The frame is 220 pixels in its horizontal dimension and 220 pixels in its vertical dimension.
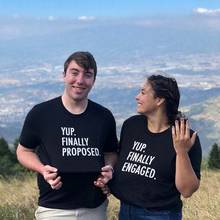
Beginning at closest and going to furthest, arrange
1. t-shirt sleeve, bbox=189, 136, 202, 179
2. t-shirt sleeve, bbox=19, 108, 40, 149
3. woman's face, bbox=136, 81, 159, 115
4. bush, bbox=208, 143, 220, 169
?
t-shirt sleeve, bbox=189, 136, 202, 179
woman's face, bbox=136, 81, 159, 115
t-shirt sleeve, bbox=19, 108, 40, 149
bush, bbox=208, 143, 220, 169

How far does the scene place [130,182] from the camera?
12.3ft

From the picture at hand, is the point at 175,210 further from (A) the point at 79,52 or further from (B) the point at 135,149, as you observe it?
(A) the point at 79,52

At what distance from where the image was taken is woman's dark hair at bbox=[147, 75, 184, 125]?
3.71 meters

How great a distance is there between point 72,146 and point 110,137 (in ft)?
0.98

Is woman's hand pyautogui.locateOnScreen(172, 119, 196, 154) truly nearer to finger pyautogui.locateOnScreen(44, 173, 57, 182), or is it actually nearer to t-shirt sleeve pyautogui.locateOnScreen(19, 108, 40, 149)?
finger pyautogui.locateOnScreen(44, 173, 57, 182)

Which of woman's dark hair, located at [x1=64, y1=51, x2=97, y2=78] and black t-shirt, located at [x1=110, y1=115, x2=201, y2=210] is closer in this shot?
black t-shirt, located at [x1=110, y1=115, x2=201, y2=210]

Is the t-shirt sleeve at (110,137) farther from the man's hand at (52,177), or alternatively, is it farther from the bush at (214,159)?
the bush at (214,159)

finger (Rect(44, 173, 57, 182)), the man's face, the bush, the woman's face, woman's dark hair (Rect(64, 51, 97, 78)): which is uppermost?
woman's dark hair (Rect(64, 51, 97, 78))

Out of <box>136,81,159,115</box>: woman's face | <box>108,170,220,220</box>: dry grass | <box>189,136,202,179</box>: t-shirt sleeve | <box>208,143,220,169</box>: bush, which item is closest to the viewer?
<box>189,136,202,179</box>: t-shirt sleeve

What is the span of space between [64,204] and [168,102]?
0.89 meters

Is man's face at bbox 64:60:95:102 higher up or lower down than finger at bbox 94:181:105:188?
higher up

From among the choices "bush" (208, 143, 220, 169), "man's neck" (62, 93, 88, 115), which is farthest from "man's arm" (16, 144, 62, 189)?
"bush" (208, 143, 220, 169)

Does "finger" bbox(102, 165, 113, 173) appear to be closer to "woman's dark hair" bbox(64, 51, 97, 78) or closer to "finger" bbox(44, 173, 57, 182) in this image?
"finger" bbox(44, 173, 57, 182)

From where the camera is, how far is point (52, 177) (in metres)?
3.65
